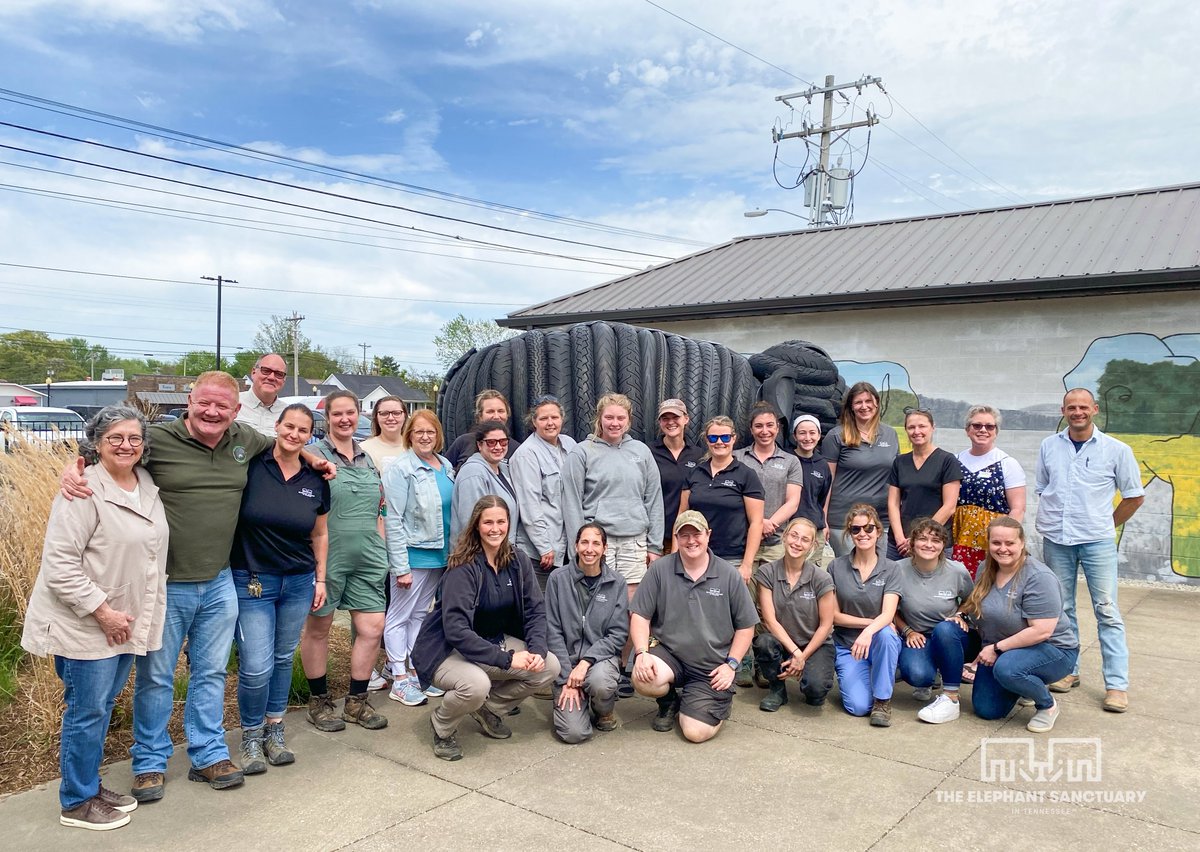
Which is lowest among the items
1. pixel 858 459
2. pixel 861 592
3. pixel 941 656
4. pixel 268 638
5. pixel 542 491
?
pixel 941 656

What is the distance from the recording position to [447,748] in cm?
406

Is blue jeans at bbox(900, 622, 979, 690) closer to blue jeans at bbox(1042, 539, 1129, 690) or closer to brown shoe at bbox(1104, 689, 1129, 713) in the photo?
blue jeans at bbox(1042, 539, 1129, 690)

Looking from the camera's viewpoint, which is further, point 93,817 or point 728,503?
point 728,503

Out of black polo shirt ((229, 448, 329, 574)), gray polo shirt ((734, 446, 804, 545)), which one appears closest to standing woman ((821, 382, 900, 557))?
gray polo shirt ((734, 446, 804, 545))

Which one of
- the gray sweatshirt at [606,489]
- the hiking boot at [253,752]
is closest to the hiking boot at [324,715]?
the hiking boot at [253,752]

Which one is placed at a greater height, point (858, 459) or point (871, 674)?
point (858, 459)

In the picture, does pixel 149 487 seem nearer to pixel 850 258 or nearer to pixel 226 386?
pixel 226 386

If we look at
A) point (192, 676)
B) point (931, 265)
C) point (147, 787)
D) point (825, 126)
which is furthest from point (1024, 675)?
point (825, 126)

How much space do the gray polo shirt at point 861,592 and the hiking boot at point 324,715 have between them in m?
2.70

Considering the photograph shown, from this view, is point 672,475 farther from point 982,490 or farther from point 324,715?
point 324,715

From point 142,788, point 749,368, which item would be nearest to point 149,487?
point 142,788

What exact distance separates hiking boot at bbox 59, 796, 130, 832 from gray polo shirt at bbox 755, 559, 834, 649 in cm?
326

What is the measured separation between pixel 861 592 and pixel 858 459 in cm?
100

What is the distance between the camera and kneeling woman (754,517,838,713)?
4734 mm
